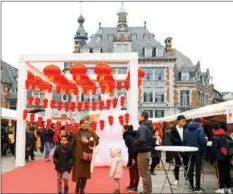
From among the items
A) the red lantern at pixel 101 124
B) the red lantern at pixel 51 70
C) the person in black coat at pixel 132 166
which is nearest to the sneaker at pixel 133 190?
the person in black coat at pixel 132 166

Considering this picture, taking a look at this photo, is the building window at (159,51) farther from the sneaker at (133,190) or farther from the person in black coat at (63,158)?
the person in black coat at (63,158)

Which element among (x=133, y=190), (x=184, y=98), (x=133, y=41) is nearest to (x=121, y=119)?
(x=133, y=190)

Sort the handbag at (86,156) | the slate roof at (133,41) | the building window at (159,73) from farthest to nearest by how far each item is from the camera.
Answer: the slate roof at (133,41) → the building window at (159,73) → the handbag at (86,156)

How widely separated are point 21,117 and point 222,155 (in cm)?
850

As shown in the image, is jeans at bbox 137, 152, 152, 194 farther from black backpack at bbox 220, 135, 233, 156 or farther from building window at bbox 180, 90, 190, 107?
building window at bbox 180, 90, 190, 107

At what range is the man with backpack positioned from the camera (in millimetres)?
8289

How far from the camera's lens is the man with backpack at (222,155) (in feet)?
27.2

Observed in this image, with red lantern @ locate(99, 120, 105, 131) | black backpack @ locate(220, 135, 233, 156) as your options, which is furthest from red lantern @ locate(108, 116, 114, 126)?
black backpack @ locate(220, 135, 233, 156)

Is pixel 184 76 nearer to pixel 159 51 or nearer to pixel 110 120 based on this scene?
pixel 159 51

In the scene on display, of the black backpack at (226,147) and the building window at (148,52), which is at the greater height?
the building window at (148,52)

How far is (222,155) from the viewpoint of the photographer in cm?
830

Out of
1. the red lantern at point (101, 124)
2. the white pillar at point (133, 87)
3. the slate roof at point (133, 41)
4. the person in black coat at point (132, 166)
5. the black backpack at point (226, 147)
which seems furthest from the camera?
the slate roof at point (133, 41)

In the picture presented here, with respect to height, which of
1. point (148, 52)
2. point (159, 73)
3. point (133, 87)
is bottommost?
point (133, 87)

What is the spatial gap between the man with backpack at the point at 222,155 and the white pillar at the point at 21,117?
811 cm
